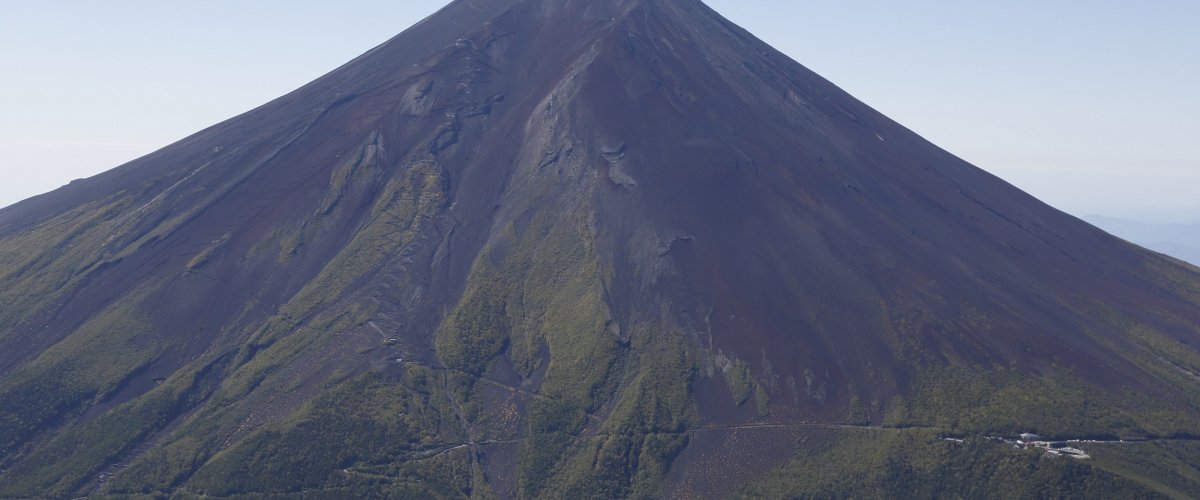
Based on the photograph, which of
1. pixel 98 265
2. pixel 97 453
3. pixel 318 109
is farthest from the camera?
pixel 318 109

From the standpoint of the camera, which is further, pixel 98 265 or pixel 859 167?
pixel 859 167

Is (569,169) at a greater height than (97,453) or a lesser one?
greater

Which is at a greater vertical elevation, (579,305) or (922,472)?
(579,305)

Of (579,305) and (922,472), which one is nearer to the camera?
(922,472)

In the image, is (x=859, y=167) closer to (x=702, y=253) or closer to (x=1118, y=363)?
(x=702, y=253)

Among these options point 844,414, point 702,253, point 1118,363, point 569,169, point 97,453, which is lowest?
point 97,453

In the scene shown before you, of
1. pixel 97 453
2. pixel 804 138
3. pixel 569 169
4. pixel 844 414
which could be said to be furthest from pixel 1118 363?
pixel 97 453

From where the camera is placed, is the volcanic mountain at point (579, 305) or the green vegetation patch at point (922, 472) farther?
the volcanic mountain at point (579, 305)

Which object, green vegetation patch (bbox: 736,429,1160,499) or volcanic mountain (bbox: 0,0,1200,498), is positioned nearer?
green vegetation patch (bbox: 736,429,1160,499)
